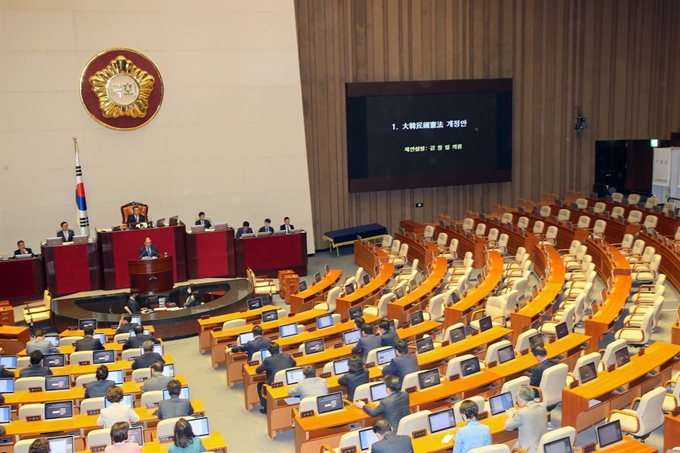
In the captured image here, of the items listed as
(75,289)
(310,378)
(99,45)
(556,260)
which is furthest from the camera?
(99,45)

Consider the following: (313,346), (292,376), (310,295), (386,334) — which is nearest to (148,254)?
(310,295)

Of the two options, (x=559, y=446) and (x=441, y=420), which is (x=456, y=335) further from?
(x=559, y=446)

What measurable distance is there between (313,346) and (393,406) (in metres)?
2.86

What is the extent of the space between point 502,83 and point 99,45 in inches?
420

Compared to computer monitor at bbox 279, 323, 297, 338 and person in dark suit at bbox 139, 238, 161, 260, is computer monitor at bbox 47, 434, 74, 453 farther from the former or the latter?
person in dark suit at bbox 139, 238, 161, 260

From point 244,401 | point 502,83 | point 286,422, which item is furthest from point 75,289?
point 502,83

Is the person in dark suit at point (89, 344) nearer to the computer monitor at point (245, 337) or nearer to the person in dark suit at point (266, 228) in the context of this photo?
the computer monitor at point (245, 337)

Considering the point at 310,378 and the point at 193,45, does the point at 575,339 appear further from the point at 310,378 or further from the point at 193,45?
the point at 193,45

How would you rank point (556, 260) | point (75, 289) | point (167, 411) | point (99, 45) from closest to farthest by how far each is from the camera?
→ point (167, 411) → point (556, 260) → point (75, 289) → point (99, 45)

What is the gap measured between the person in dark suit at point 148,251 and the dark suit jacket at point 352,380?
7544 millimetres

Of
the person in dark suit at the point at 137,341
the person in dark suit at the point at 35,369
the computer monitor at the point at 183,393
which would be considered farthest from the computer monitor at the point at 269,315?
the computer monitor at the point at 183,393

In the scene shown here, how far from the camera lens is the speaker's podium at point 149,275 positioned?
14977 millimetres

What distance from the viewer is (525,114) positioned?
2245cm

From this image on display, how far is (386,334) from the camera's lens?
996 centimetres
